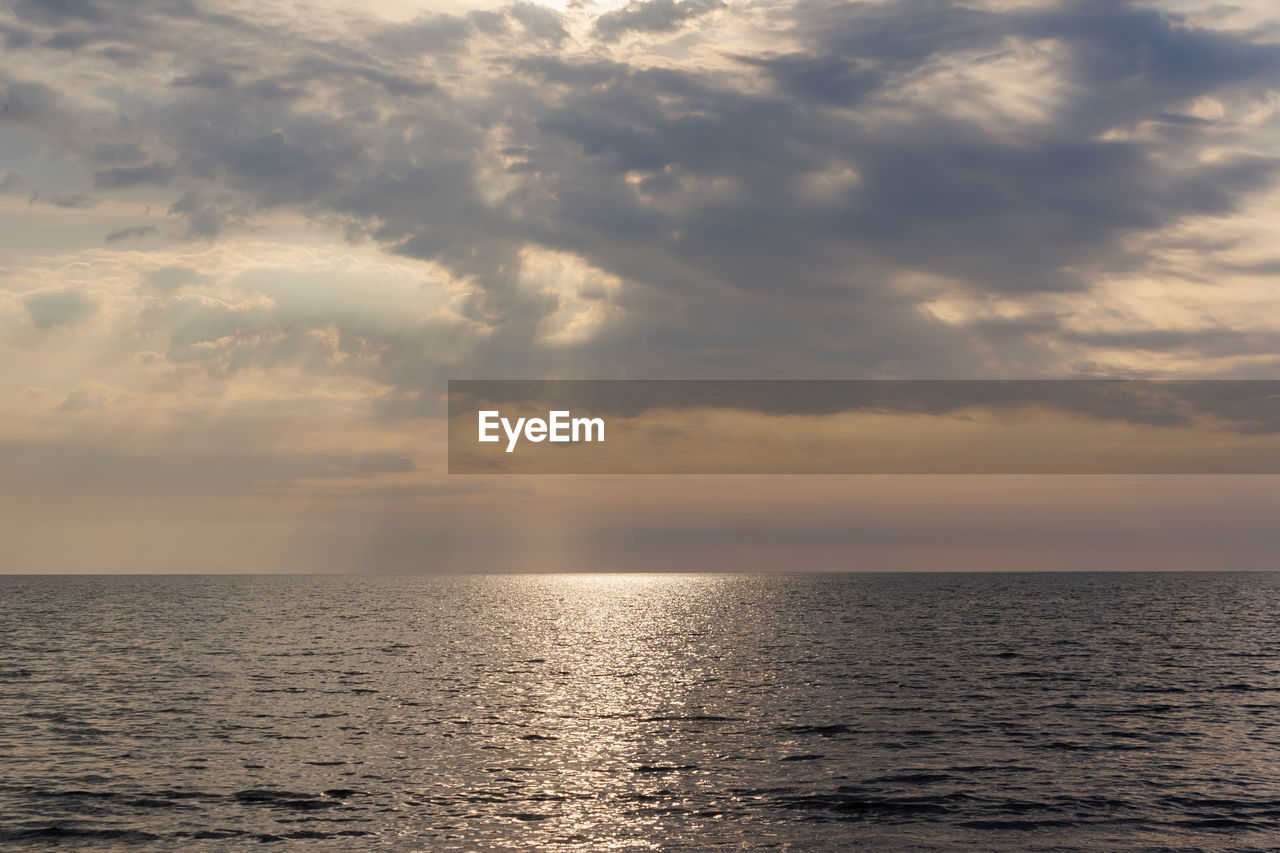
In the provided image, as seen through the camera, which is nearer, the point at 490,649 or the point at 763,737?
the point at 763,737

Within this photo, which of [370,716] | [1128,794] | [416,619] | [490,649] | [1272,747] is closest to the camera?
[1128,794]

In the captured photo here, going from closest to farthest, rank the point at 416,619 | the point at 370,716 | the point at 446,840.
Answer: the point at 446,840
the point at 370,716
the point at 416,619

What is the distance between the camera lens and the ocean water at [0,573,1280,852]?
3231 cm

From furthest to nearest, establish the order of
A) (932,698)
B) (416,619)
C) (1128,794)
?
(416,619) < (932,698) < (1128,794)

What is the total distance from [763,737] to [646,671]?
101 feet

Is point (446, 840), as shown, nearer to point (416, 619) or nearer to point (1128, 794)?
point (1128, 794)

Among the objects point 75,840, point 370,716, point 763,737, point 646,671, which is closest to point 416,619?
point 646,671

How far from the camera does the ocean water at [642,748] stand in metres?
32.3

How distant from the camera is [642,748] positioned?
45.0m

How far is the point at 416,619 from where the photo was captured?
148 metres

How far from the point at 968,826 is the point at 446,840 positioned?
18198mm

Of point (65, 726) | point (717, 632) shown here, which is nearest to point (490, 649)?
point (717, 632)

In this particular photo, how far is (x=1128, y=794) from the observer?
37125 millimetres

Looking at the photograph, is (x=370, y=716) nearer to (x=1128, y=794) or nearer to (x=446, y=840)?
(x=446, y=840)
